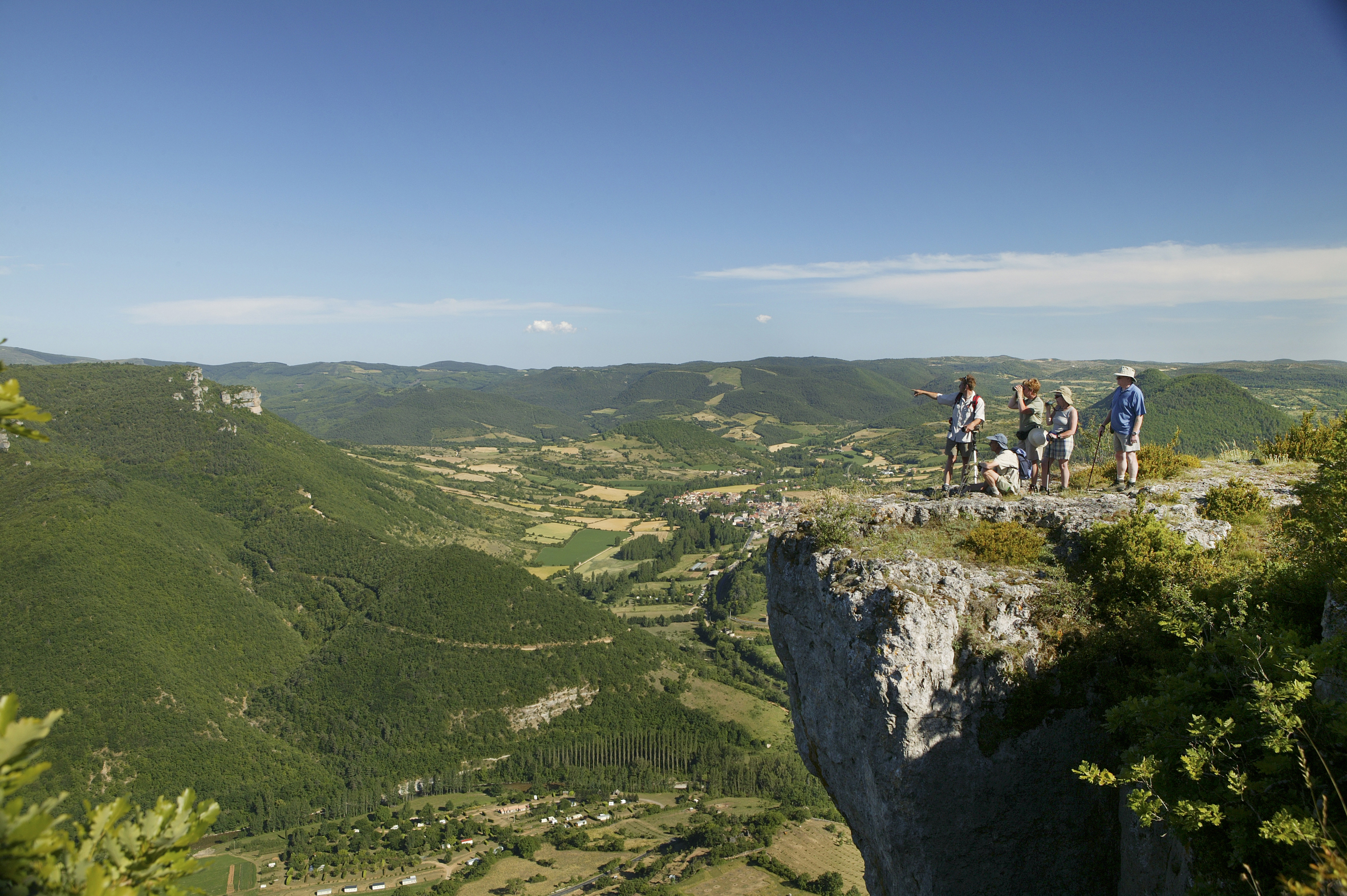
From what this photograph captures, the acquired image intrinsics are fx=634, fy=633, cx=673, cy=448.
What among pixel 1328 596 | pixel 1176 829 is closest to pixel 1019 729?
pixel 1176 829

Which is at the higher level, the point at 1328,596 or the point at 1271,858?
the point at 1328,596

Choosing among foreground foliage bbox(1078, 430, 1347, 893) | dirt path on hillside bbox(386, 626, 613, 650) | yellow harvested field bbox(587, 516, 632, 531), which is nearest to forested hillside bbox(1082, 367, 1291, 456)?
dirt path on hillside bbox(386, 626, 613, 650)

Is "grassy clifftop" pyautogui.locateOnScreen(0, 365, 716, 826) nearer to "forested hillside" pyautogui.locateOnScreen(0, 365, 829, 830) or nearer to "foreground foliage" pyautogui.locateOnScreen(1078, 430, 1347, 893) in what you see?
"forested hillside" pyautogui.locateOnScreen(0, 365, 829, 830)

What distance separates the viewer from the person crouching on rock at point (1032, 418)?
1284 centimetres

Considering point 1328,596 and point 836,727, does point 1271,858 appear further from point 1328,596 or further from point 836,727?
point 836,727

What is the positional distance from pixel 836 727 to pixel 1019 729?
266 cm

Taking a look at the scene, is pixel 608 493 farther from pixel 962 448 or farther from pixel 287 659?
pixel 962 448

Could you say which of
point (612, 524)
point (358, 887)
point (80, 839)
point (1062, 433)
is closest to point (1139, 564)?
point (1062, 433)

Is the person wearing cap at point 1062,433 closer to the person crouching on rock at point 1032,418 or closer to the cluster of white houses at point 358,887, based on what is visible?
the person crouching on rock at point 1032,418

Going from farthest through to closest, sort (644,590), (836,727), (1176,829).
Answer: (644,590)
(836,727)
(1176,829)

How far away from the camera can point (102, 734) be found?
62156mm

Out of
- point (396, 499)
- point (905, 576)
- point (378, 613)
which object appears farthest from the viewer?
point (396, 499)

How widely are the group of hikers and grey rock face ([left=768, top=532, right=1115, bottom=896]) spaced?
3.63 metres

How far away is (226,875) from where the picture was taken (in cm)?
5638
